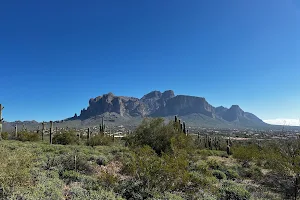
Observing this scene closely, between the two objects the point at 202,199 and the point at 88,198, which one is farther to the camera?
the point at 202,199

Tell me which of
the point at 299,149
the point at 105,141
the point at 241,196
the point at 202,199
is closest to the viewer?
the point at 202,199

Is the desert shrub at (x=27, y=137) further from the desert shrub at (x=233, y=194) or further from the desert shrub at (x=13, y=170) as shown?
the desert shrub at (x=233, y=194)

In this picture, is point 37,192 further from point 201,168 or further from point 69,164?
point 201,168

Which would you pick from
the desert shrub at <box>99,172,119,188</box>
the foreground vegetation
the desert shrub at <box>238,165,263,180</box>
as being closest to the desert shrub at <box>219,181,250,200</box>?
the foreground vegetation

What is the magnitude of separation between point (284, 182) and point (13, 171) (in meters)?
14.0

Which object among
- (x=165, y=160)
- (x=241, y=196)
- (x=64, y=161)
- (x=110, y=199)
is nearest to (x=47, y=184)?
(x=110, y=199)

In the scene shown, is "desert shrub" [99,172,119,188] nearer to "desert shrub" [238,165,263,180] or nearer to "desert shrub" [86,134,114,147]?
"desert shrub" [238,165,263,180]

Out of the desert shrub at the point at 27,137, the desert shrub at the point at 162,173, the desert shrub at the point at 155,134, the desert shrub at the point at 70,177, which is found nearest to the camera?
the desert shrub at the point at 162,173

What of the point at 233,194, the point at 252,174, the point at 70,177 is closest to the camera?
the point at 233,194

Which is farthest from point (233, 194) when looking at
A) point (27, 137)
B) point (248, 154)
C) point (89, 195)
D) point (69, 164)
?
point (27, 137)

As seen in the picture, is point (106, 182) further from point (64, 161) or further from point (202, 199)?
point (64, 161)

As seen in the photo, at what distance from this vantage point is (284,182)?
44.7 ft

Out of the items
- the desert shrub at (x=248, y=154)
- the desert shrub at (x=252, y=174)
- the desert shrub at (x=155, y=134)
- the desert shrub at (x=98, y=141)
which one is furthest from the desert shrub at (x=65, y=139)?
the desert shrub at (x=252, y=174)

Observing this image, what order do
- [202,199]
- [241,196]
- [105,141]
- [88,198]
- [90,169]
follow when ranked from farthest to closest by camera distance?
[105,141], [90,169], [241,196], [202,199], [88,198]
